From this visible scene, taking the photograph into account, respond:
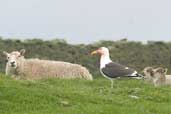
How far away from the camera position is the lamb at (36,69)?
76.4ft

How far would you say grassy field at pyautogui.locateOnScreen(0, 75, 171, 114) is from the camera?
15.0 metres

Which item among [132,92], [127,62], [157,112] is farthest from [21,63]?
[127,62]

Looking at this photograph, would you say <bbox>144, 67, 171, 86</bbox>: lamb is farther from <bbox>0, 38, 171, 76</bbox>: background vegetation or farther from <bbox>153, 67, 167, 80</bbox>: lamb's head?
<bbox>0, 38, 171, 76</bbox>: background vegetation

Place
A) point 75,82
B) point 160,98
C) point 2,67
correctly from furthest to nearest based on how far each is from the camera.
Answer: point 2,67
point 75,82
point 160,98

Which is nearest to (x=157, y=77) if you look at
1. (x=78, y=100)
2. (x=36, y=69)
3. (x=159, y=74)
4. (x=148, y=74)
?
(x=159, y=74)

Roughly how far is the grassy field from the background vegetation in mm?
18803

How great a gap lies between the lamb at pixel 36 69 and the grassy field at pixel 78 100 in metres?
5.56

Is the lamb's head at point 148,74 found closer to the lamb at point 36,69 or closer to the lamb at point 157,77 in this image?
the lamb at point 157,77

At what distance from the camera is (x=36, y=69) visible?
79.0 ft

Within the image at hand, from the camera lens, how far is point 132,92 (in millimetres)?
17750

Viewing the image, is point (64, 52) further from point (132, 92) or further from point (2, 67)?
point (132, 92)

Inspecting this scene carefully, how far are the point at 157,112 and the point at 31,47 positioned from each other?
2689 centimetres

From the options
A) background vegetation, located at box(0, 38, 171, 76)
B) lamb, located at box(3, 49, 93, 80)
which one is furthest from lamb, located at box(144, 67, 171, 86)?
background vegetation, located at box(0, 38, 171, 76)

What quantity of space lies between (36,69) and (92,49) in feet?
61.3
